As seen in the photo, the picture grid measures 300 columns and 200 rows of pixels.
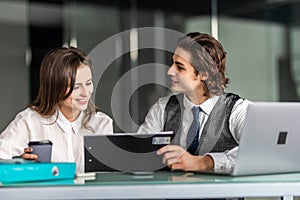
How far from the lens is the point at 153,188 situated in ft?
6.12

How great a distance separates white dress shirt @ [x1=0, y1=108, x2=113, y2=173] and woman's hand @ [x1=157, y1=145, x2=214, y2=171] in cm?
49

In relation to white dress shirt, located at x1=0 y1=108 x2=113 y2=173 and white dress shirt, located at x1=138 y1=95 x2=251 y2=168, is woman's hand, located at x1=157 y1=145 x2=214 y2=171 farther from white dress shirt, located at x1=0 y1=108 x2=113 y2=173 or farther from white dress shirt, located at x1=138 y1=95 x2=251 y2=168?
white dress shirt, located at x1=0 y1=108 x2=113 y2=173

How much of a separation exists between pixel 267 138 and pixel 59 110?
105cm

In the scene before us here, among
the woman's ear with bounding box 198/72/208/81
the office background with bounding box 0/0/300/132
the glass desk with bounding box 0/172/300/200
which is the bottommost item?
the glass desk with bounding box 0/172/300/200

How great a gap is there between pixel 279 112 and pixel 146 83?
10.6ft

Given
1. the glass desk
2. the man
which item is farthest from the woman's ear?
the glass desk

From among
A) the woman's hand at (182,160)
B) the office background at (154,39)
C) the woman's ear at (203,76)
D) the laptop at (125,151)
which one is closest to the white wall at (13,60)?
the office background at (154,39)

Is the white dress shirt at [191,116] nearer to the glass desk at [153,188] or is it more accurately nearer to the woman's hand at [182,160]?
the woman's hand at [182,160]

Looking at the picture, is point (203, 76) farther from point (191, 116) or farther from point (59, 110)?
point (59, 110)

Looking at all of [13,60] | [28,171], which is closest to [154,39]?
[13,60]

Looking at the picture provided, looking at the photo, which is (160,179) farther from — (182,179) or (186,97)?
(186,97)

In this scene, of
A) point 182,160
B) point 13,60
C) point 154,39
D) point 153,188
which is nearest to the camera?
point 153,188

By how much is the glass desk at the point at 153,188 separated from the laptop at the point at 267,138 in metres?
0.12

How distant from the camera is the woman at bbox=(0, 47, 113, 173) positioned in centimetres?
274
